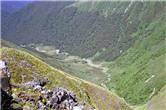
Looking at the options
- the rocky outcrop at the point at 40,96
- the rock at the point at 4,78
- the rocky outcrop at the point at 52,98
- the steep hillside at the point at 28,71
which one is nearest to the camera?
the rock at the point at 4,78

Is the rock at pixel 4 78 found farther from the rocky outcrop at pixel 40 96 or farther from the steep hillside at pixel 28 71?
the steep hillside at pixel 28 71

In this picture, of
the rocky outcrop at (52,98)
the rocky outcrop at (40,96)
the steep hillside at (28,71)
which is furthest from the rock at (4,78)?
the steep hillside at (28,71)

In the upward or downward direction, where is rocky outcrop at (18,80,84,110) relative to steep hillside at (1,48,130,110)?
downward

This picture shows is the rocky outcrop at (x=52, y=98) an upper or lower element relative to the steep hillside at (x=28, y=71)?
lower

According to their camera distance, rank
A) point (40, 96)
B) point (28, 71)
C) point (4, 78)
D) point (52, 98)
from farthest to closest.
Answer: point (28, 71), point (52, 98), point (40, 96), point (4, 78)

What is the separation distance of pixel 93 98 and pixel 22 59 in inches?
604

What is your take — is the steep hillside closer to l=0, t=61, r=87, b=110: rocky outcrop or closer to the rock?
l=0, t=61, r=87, b=110: rocky outcrop

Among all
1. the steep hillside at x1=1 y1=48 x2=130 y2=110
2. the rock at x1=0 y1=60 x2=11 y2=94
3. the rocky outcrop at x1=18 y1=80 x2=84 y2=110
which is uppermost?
the steep hillside at x1=1 y1=48 x2=130 y2=110

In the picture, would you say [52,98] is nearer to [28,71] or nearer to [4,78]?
[28,71]

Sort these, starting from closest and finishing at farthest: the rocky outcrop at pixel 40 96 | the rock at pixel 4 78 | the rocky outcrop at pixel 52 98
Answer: the rock at pixel 4 78
the rocky outcrop at pixel 40 96
the rocky outcrop at pixel 52 98

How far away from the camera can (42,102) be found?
49156mm

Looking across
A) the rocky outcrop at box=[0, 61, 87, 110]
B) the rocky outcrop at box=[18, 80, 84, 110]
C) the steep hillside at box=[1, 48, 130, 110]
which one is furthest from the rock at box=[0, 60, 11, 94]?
the steep hillside at box=[1, 48, 130, 110]

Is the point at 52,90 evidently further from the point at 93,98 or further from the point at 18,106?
the point at 93,98

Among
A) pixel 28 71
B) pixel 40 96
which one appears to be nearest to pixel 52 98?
pixel 40 96
